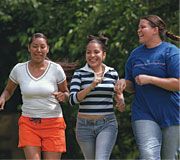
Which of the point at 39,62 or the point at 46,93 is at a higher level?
the point at 39,62

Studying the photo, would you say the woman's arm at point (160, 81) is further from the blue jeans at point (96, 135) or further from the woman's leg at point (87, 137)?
the woman's leg at point (87, 137)

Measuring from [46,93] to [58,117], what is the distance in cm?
31

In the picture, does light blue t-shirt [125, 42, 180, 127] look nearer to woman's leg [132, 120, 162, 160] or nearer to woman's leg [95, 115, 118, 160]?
woman's leg [132, 120, 162, 160]

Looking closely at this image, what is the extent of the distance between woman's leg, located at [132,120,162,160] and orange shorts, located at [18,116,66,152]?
931 millimetres

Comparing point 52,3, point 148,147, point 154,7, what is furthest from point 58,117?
point 52,3

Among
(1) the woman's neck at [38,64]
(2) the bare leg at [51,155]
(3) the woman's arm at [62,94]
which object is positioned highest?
(1) the woman's neck at [38,64]

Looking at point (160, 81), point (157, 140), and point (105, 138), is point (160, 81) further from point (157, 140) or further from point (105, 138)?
point (105, 138)

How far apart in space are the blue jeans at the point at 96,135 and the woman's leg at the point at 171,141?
58cm

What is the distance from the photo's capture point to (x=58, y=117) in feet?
14.6

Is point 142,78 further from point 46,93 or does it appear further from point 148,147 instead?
point 46,93

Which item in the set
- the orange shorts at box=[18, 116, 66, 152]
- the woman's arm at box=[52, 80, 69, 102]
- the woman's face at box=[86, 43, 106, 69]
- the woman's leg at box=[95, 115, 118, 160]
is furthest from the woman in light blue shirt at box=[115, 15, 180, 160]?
the orange shorts at box=[18, 116, 66, 152]

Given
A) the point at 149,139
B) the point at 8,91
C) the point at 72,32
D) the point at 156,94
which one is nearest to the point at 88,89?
the point at 156,94

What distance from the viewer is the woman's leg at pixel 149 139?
384 centimetres

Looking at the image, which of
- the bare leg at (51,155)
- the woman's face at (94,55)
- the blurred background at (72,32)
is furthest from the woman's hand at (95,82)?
the blurred background at (72,32)
